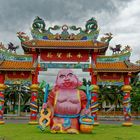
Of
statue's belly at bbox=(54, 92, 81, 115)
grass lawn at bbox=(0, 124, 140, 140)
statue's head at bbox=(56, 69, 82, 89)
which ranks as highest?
statue's head at bbox=(56, 69, 82, 89)

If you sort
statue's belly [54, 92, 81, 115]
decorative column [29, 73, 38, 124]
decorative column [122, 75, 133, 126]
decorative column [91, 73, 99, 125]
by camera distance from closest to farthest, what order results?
statue's belly [54, 92, 81, 115] < decorative column [91, 73, 99, 125] < decorative column [122, 75, 133, 126] < decorative column [29, 73, 38, 124]

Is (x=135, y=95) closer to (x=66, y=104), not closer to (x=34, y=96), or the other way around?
(x=34, y=96)

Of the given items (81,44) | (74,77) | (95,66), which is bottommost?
(74,77)

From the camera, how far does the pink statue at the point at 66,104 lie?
A: 45.3ft

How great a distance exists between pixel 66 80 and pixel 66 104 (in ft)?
3.57

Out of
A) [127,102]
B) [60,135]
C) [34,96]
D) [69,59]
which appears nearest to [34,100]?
[34,96]

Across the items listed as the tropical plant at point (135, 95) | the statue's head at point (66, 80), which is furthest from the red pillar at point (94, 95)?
the tropical plant at point (135, 95)

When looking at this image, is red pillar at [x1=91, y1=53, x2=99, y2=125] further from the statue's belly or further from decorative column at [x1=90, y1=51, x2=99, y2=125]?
the statue's belly

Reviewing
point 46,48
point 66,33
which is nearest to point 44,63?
point 46,48

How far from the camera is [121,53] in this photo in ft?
68.7

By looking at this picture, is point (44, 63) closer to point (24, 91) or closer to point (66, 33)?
point (66, 33)

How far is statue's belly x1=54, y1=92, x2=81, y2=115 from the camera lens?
13.8 meters

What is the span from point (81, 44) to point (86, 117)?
759cm

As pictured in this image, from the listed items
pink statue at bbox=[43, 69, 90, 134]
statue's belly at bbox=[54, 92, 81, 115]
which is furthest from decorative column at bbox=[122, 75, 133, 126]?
statue's belly at bbox=[54, 92, 81, 115]
